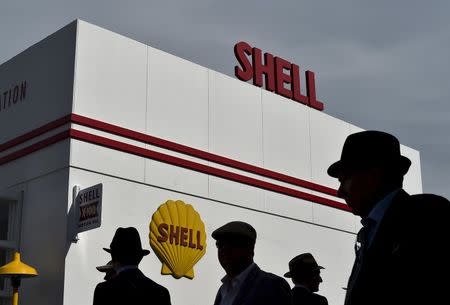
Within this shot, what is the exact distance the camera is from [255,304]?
425 centimetres

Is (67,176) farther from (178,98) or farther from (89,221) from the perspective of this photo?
(178,98)

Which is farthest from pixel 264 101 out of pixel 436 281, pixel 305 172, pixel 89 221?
pixel 436 281

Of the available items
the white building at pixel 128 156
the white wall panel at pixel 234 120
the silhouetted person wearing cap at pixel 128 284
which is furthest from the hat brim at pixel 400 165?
the white wall panel at pixel 234 120

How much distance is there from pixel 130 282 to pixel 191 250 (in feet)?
24.2

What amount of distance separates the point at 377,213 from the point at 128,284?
2994mm

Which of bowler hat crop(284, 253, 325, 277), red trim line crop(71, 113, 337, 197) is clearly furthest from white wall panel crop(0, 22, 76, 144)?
bowler hat crop(284, 253, 325, 277)

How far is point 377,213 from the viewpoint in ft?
7.93

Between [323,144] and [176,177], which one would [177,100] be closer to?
[176,177]

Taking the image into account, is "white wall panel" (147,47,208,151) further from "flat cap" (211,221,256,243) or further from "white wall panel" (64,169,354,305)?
"flat cap" (211,221,256,243)

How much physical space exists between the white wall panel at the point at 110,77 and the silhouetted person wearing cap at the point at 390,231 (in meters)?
9.45

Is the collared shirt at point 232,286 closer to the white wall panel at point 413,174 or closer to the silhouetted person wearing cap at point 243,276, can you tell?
the silhouetted person wearing cap at point 243,276

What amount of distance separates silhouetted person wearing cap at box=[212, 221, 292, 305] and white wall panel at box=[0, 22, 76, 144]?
24.8ft

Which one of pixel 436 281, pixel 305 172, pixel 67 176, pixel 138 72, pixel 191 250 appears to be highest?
pixel 138 72

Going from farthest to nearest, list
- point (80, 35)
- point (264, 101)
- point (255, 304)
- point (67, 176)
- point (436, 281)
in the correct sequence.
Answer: point (264, 101) < point (80, 35) < point (67, 176) < point (255, 304) < point (436, 281)
